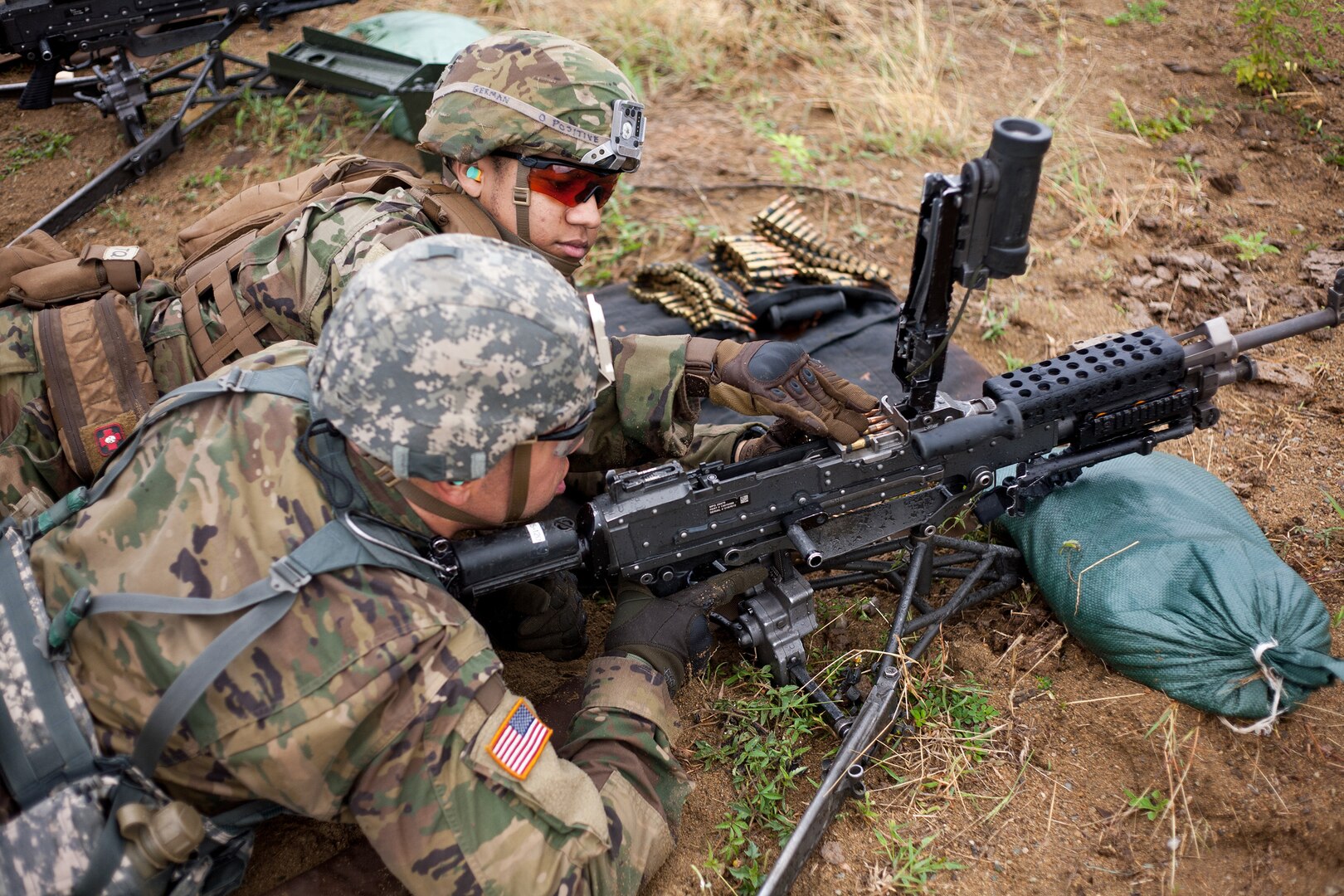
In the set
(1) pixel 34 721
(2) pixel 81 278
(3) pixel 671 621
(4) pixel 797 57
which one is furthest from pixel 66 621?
(4) pixel 797 57

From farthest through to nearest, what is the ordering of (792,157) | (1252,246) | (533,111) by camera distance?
(792,157) < (1252,246) < (533,111)

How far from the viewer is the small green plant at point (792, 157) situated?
660cm

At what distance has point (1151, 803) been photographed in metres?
3.26

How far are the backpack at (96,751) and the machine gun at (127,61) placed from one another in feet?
16.5

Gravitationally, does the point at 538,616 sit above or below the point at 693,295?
below

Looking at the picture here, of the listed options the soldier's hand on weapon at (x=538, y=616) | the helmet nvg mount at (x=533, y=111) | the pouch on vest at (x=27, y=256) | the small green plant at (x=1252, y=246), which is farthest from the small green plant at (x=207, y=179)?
the small green plant at (x=1252, y=246)

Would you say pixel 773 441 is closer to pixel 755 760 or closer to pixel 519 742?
pixel 755 760

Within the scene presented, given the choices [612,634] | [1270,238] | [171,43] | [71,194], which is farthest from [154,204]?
[1270,238]

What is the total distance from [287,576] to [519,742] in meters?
0.73

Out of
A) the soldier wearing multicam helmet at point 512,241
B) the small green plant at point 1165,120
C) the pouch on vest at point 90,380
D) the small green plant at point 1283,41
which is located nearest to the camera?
the pouch on vest at point 90,380

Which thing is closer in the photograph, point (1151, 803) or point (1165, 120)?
point (1151, 803)

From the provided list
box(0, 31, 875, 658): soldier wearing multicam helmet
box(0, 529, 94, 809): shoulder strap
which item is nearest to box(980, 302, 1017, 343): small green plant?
box(0, 31, 875, 658): soldier wearing multicam helmet

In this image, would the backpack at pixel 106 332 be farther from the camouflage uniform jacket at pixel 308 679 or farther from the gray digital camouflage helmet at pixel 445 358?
the gray digital camouflage helmet at pixel 445 358

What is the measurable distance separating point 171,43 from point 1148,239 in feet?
22.2
